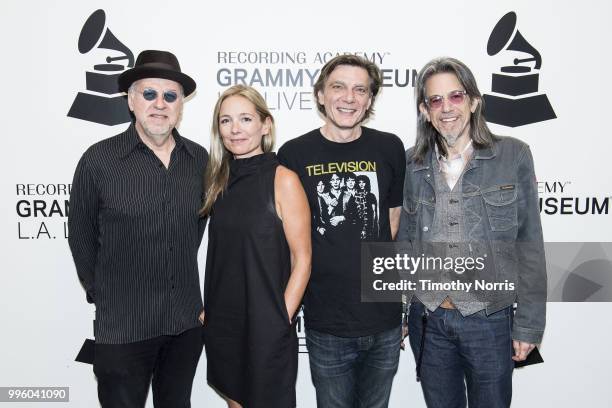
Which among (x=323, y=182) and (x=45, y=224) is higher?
(x=323, y=182)

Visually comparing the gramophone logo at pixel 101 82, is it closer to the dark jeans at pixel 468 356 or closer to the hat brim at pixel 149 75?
the hat brim at pixel 149 75

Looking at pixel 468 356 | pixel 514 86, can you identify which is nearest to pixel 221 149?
pixel 468 356

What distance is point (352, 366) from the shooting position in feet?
7.11

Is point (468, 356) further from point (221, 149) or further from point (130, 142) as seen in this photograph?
point (130, 142)

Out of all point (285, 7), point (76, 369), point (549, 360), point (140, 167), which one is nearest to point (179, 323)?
point (140, 167)

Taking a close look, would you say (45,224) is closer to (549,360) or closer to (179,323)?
(179,323)

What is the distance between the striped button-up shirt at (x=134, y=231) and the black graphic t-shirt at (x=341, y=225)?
55cm

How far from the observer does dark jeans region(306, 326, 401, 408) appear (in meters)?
2.11

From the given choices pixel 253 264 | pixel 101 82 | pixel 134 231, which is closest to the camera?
pixel 253 264

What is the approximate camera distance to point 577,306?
294cm

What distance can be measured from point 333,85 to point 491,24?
1.26 metres

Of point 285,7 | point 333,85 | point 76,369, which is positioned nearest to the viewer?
point 333,85

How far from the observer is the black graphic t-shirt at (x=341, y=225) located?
6.82 ft

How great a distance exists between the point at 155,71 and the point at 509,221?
66.1 inches
